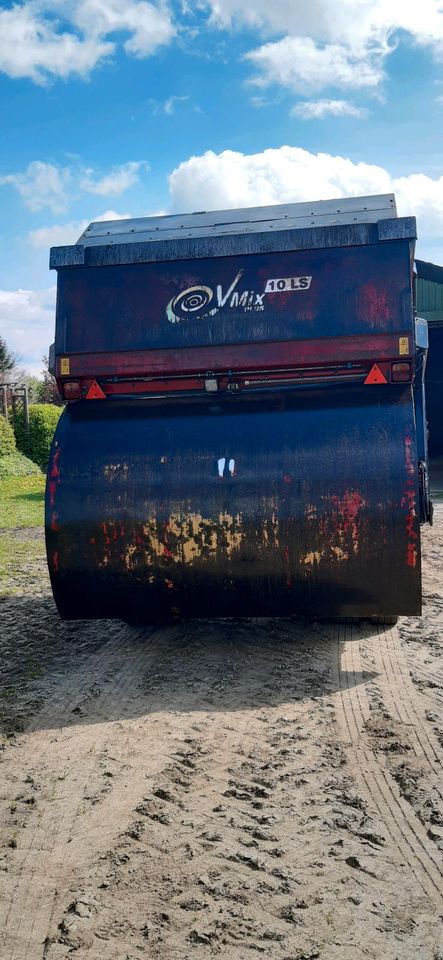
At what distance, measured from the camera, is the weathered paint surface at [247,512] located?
4.79 meters

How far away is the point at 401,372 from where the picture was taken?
514cm

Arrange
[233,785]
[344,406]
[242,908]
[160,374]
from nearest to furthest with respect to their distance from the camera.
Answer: [242,908]
[233,785]
[344,406]
[160,374]

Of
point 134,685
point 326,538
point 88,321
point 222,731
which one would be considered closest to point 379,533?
point 326,538

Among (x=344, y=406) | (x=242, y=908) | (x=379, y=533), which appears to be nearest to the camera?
(x=242, y=908)

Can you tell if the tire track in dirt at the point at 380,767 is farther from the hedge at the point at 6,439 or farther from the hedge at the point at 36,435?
the hedge at the point at 36,435

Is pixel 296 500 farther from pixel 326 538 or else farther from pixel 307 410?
pixel 307 410

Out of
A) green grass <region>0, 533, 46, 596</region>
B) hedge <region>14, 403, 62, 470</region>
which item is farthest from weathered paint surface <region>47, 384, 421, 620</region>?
hedge <region>14, 403, 62, 470</region>

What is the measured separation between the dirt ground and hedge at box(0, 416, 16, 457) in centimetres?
A: 1628

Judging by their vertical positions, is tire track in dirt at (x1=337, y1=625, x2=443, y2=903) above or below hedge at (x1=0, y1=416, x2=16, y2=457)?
below

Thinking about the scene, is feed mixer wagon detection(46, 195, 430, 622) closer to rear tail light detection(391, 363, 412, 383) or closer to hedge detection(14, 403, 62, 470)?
rear tail light detection(391, 363, 412, 383)

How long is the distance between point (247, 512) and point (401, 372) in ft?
4.51

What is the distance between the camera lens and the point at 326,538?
4.82 m

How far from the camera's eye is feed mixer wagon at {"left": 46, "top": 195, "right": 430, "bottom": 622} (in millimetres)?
4840

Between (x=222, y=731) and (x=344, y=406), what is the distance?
215 centimetres
